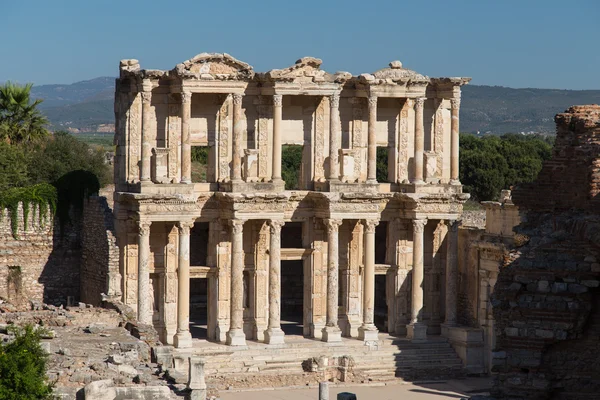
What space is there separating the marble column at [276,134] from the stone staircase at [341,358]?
5.00 meters

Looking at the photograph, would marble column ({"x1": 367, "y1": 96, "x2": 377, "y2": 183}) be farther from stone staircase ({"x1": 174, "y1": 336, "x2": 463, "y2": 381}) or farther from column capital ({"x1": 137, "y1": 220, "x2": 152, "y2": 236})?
column capital ({"x1": 137, "y1": 220, "x2": 152, "y2": 236})

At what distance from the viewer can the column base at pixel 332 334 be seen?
42.6m

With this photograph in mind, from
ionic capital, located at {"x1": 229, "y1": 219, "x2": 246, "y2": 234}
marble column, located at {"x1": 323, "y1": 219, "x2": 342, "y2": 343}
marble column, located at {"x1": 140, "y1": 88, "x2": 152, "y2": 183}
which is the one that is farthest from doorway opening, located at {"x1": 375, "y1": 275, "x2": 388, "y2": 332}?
marble column, located at {"x1": 140, "y1": 88, "x2": 152, "y2": 183}

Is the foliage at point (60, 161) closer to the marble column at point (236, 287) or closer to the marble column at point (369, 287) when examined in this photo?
the marble column at point (236, 287)

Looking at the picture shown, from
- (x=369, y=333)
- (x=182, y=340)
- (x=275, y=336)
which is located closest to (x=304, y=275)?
(x=369, y=333)

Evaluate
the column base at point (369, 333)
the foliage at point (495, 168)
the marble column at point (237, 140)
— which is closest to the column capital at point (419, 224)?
the column base at point (369, 333)

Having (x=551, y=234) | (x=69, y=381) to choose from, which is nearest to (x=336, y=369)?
(x=69, y=381)

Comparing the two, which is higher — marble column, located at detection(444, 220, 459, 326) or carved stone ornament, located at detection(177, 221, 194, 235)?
carved stone ornament, located at detection(177, 221, 194, 235)

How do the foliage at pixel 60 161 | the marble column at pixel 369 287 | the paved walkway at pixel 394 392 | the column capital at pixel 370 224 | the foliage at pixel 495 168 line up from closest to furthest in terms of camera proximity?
the paved walkway at pixel 394 392
the marble column at pixel 369 287
the column capital at pixel 370 224
the foliage at pixel 60 161
the foliage at pixel 495 168

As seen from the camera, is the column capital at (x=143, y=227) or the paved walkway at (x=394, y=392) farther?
the column capital at (x=143, y=227)

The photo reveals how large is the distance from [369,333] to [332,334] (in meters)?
1.14

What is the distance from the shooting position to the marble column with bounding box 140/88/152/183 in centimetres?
4081

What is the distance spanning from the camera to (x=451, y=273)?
44.4 m

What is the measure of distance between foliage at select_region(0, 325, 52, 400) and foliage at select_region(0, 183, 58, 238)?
1531 cm
